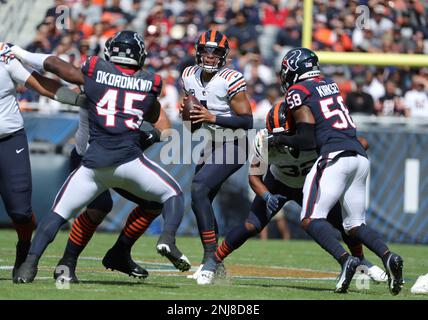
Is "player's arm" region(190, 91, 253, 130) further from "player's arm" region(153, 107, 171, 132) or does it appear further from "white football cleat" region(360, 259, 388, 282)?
"white football cleat" region(360, 259, 388, 282)

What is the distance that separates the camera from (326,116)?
6.70m

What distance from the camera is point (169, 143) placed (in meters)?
13.0

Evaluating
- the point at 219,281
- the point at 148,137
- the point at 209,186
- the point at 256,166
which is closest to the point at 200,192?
the point at 209,186

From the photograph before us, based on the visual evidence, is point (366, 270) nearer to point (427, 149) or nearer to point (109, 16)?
point (427, 149)

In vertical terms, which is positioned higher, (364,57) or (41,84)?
(41,84)

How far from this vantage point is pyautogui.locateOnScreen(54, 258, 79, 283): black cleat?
21.0 ft

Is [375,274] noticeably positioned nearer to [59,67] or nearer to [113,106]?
[113,106]

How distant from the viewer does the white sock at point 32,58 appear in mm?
6395

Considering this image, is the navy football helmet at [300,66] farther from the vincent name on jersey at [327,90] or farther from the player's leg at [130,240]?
the player's leg at [130,240]

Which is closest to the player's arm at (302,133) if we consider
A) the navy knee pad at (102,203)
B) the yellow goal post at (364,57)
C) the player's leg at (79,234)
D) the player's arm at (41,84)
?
the navy knee pad at (102,203)

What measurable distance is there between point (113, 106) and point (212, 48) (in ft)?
4.83

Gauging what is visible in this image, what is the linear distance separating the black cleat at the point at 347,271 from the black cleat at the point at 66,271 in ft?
6.02
